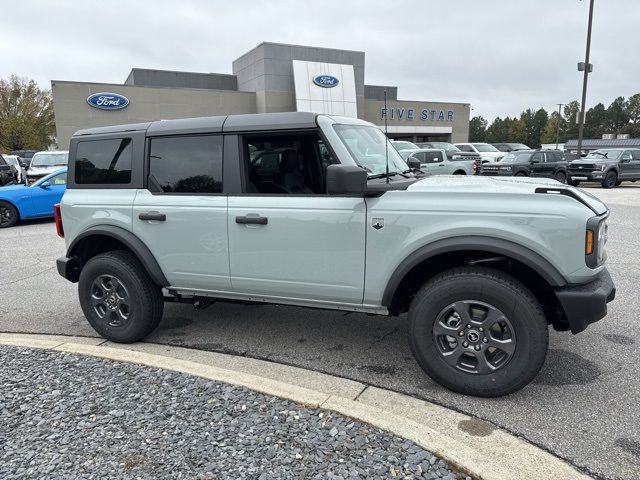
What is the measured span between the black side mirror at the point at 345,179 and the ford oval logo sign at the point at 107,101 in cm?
3045

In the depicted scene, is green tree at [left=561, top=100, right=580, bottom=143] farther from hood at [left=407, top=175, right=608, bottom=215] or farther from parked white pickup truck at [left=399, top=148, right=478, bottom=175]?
hood at [left=407, top=175, right=608, bottom=215]

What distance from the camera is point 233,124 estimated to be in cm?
377

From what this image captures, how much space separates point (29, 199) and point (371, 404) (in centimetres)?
1146

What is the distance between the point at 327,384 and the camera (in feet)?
11.3

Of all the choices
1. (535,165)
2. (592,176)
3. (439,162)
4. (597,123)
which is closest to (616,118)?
(597,123)

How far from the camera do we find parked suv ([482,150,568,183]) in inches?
761

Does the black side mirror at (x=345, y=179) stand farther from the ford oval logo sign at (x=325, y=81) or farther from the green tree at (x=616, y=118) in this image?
the green tree at (x=616, y=118)

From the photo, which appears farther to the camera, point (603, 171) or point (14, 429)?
point (603, 171)

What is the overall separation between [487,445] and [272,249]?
6.32 feet

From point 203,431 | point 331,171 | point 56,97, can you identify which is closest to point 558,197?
point 331,171

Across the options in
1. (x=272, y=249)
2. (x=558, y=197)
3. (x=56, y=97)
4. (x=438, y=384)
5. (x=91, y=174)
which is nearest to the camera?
(x=558, y=197)

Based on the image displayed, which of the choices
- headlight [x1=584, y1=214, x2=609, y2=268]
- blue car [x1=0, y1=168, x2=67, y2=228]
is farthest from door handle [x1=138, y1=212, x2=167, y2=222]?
blue car [x1=0, y1=168, x2=67, y2=228]

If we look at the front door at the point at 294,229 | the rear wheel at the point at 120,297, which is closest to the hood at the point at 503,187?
the front door at the point at 294,229

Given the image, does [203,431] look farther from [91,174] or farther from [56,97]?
Result: [56,97]
